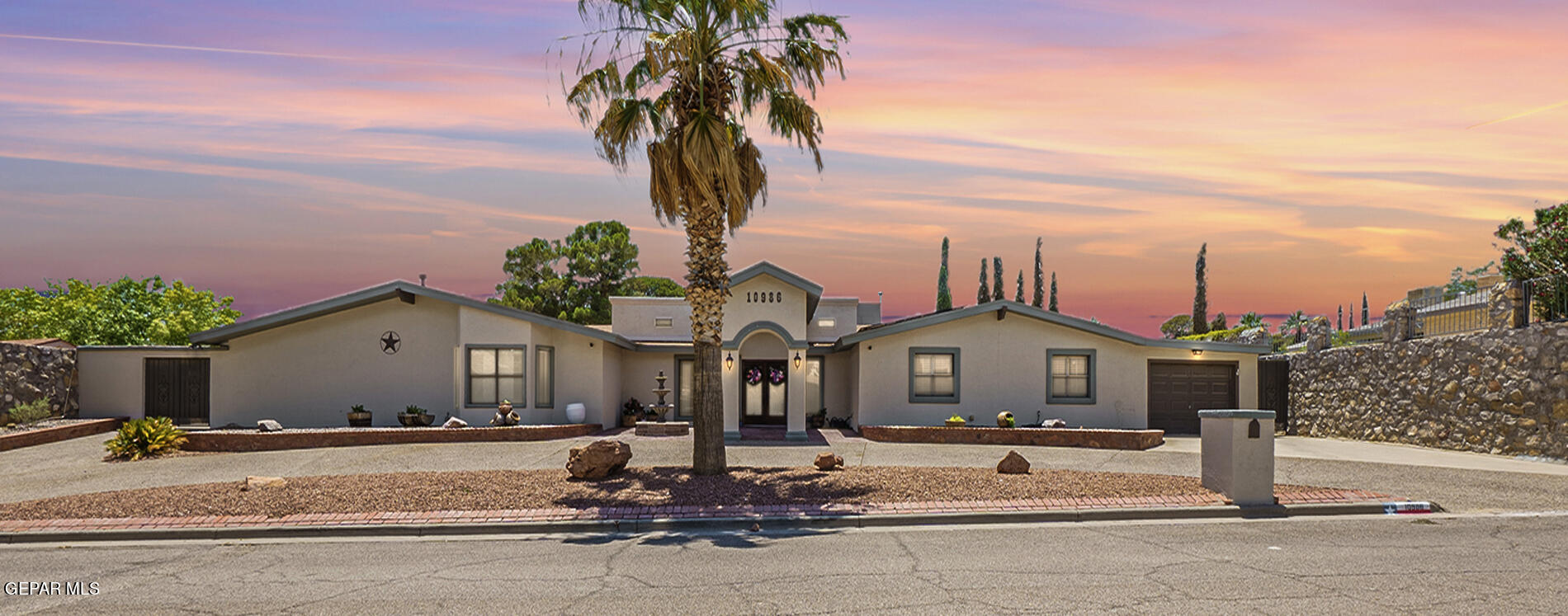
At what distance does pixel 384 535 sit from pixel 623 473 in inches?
160

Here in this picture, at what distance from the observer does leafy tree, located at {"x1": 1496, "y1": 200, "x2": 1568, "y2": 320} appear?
18.4 meters

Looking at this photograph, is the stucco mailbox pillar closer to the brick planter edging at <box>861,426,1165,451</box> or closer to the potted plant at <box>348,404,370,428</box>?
the brick planter edging at <box>861,426,1165,451</box>

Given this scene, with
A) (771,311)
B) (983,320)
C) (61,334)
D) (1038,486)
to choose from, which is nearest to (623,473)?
(1038,486)

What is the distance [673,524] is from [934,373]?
13120mm

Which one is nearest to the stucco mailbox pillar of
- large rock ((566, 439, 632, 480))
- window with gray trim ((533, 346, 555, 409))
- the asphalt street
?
the asphalt street

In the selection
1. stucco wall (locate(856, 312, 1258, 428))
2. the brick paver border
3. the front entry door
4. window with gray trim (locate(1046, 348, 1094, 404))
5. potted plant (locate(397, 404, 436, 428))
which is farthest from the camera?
the front entry door

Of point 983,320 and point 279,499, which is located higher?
point 983,320

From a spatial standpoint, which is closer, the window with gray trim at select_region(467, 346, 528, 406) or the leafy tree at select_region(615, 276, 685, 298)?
the window with gray trim at select_region(467, 346, 528, 406)

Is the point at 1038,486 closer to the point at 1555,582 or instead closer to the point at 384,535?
the point at 1555,582

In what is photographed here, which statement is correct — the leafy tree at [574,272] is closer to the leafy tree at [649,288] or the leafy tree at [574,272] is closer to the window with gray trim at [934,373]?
the leafy tree at [649,288]

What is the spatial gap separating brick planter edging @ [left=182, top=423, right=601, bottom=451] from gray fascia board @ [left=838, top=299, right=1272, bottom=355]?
7.62 meters

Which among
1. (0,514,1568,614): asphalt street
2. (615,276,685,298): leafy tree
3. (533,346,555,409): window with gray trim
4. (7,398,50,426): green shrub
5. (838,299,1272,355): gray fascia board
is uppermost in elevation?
(615,276,685,298): leafy tree

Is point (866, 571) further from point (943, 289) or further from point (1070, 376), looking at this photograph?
point (943, 289)

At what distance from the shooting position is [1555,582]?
8.28 meters
